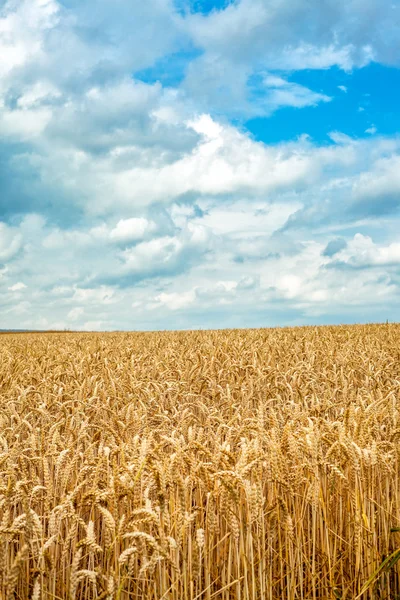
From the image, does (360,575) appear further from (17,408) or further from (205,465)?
(17,408)

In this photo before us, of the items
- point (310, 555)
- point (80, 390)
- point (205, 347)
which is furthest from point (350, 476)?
point (205, 347)

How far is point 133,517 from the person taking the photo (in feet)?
10.3

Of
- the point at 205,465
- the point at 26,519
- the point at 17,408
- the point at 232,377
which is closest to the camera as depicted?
the point at 26,519

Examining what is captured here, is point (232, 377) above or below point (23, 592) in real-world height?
above

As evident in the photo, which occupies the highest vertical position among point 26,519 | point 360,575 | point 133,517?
point 26,519

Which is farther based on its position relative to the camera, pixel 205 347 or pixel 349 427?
pixel 205 347

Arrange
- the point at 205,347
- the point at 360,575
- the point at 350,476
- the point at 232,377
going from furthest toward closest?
the point at 205,347
the point at 232,377
the point at 350,476
the point at 360,575

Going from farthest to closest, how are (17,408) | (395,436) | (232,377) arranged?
1. (232,377)
2. (17,408)
3. (395,436)

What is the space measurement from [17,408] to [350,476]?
3.78 m

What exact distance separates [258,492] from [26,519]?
106 centimetres

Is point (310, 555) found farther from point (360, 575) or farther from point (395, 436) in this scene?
point (395, 436)

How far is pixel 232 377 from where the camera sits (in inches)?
300

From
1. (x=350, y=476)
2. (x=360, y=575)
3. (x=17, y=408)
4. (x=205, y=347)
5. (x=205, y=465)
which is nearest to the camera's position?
(x=205, y=465)

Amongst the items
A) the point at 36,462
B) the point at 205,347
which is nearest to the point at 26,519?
the point at 36,462
